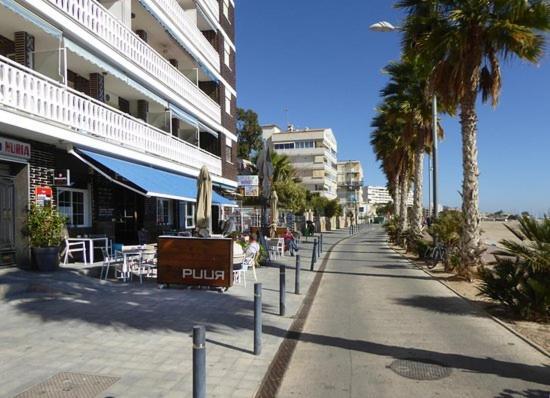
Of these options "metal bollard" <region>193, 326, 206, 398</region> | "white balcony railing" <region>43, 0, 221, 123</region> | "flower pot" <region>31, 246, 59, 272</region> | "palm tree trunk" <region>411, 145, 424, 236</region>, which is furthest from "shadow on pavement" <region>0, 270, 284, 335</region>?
"palm tree trunk" <region>411, 145, 424, 236</region>

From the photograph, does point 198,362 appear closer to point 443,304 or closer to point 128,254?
point 443,304

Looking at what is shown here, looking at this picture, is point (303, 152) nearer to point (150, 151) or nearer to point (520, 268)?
point (150, 151)

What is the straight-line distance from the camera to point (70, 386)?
5.26 metres

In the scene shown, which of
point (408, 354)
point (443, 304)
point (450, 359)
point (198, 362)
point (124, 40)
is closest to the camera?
point (198, 362)

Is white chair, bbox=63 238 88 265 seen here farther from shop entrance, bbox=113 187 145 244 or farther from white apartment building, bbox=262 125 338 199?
white apartment building, bbox=262 125 338 199

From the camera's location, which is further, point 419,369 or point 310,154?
point 310,154

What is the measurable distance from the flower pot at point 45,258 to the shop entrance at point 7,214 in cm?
68

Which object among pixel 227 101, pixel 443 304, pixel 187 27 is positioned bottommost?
pixel 443 304

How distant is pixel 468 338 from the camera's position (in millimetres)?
7629

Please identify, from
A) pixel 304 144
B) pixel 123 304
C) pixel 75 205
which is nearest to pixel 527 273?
pixel 123 304

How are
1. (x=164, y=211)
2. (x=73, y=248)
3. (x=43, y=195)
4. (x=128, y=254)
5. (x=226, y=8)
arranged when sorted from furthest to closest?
(x=226, y=8) < (x=164, y=211) < (x=73, y=248) < (x=43, y=195) < (x=128, y=254)

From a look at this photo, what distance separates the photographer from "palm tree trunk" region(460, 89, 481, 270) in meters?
14.4

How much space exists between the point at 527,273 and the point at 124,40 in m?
13.7

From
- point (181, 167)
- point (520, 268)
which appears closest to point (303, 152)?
point (181, 167)
